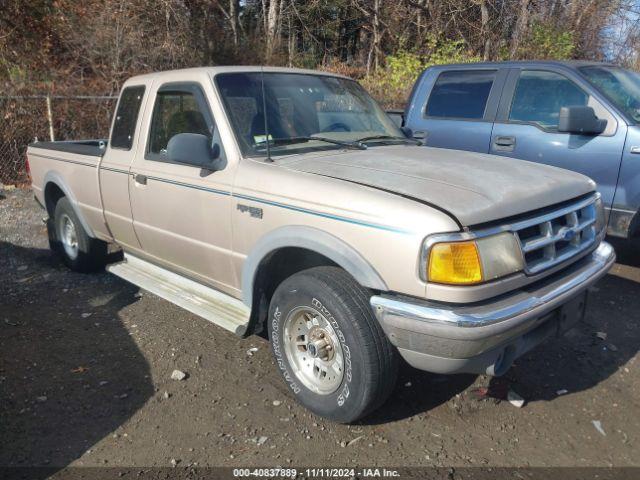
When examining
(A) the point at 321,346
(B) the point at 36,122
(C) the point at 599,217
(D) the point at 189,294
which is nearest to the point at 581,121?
(C) the point at 599,217

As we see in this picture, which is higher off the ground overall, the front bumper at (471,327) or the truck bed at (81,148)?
the truck bed at (81,148)

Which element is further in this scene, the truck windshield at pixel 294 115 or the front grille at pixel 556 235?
the truck windshield at pixel 294 115

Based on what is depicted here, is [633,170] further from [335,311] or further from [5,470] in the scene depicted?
[5,470]

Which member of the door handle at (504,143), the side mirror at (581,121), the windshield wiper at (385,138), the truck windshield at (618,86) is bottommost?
the door handle at (504,143)

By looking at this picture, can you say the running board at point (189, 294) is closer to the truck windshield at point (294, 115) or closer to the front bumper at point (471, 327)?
the truck windshield at point (294, 115)

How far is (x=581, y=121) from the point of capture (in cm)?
514

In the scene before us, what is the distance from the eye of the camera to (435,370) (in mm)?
2711

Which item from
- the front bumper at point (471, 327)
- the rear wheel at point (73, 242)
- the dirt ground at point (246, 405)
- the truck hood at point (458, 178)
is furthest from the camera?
the rear wheel at point (73, 242)

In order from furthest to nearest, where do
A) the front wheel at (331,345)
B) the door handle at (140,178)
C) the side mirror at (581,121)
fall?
the side mirror at (581,121), the door handle at (140,178), the front wheel at (331,345)

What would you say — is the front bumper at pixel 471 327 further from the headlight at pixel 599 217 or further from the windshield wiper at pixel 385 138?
the windshield wiper at pixel 385 138

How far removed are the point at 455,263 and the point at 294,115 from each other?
1840mm

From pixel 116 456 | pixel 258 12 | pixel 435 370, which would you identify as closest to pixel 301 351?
pixel 435 370

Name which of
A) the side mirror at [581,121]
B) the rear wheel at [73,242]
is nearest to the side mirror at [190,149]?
the rear wheel at [73,242]

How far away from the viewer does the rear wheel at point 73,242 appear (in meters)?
5.52
